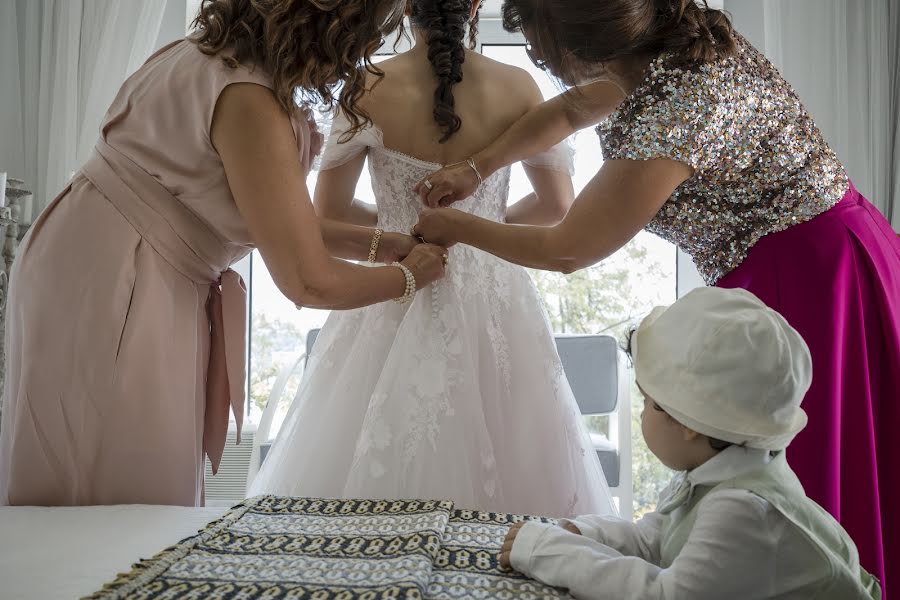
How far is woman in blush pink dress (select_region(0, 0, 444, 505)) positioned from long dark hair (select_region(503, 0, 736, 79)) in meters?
0.27

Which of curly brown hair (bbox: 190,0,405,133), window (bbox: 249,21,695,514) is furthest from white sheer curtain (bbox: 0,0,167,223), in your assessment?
curly brown hair (bbox: 190,0,405,133)

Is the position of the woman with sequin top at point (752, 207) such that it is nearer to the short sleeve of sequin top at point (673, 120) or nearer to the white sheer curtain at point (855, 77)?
the short sleeve of sequin top at point (673, 120)

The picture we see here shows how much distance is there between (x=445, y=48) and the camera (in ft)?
5.63

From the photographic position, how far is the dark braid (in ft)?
5.59

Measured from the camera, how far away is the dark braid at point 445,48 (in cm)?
170

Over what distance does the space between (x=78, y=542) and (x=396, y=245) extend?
847 millimetres

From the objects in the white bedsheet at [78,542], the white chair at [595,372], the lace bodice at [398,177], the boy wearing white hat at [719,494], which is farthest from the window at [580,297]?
the boy wearing white hat at [719,494]

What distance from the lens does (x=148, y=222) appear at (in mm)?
1299

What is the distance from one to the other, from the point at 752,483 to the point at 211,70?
0.94m

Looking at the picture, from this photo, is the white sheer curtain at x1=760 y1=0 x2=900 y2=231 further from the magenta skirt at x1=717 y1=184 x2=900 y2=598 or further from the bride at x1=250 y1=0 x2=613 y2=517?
the magenta skirt at x1=717 y1=184 x2=900 y2=598

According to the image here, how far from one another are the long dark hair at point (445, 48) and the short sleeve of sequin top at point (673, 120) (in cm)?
52

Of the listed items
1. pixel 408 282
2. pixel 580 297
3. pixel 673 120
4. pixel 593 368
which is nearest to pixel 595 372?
pixel 593 368

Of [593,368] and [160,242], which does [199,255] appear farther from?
[593,368]

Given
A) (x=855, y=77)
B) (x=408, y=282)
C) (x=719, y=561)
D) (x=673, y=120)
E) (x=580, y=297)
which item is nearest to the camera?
(x=719, y=561)
